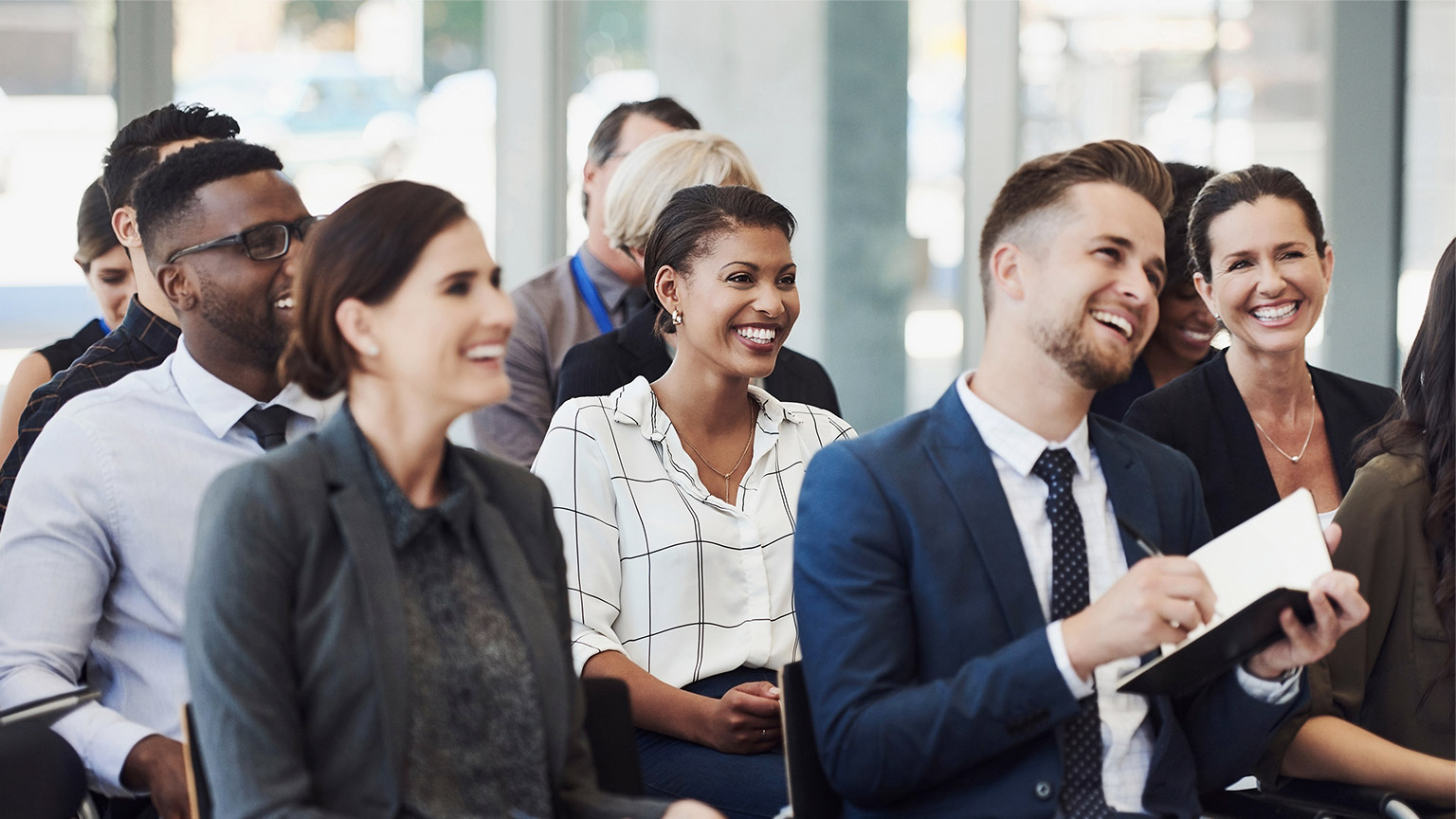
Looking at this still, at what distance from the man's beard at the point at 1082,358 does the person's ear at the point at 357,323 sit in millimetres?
926

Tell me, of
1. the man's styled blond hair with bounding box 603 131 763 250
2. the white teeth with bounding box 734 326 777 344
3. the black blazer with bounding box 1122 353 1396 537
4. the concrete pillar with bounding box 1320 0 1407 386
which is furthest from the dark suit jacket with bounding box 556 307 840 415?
the concrete pillar with bounding box 1320 0 1407 386

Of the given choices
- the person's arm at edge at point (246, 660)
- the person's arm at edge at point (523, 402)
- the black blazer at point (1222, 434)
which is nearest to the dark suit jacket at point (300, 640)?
the person's arm at edge at point (246, 660)

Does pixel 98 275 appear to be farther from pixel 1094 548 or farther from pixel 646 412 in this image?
pixel 1094 548

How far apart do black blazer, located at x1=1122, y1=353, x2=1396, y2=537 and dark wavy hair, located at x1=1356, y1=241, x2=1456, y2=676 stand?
385 millimetres

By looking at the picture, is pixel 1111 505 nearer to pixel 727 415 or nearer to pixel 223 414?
pixel 727 415

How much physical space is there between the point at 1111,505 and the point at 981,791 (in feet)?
1.52

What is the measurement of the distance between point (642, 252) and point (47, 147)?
2.84 meters

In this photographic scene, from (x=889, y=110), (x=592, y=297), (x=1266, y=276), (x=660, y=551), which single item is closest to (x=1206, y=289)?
(x=1266, y=276)

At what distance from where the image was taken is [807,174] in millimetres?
5250

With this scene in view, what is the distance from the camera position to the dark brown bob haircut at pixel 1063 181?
1.92 metres

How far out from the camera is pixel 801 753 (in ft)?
6.03

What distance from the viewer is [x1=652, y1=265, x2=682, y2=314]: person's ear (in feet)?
9.04

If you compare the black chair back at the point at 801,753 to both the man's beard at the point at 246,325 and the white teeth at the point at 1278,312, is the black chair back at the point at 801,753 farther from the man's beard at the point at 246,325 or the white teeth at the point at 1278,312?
the white teeth at the point at 1278,312

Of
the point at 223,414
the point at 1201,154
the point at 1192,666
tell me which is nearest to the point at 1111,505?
the point at 1192,666
